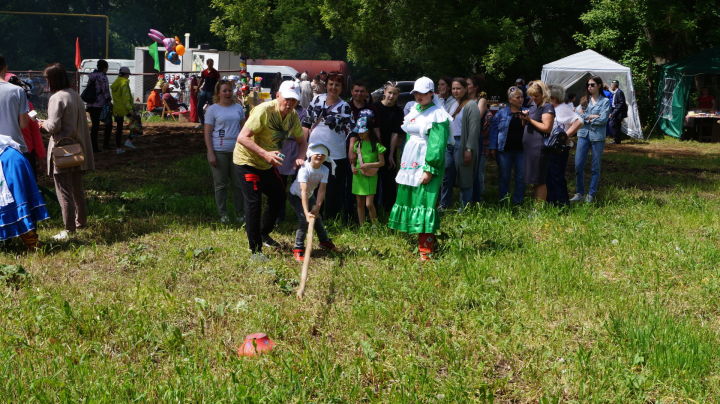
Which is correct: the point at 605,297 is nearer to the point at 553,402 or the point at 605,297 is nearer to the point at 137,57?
the point at 553,402

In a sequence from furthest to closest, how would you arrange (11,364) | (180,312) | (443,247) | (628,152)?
(628,152)
(443,247)
(180,312)
(11,364)

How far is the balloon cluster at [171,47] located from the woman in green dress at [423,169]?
26.9 metres

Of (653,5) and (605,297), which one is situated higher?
(653,5)

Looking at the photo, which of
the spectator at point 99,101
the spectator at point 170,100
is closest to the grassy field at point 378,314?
the spectator at point 99,101

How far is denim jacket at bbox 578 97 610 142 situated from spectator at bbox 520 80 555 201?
4.22ft

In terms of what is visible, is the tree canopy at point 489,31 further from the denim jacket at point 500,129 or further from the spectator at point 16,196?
the spectator at point 16,196

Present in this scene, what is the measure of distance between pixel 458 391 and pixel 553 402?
0.54 metres

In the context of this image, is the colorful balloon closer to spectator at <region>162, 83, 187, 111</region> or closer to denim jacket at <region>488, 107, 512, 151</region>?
spectator at <region>162, 83, 187, 111</region>

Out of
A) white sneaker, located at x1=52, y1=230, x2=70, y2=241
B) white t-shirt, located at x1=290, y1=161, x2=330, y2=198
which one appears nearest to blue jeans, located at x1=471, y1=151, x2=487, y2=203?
white t-shirt, located at x1=290, y1=161, x2=330, y2=198

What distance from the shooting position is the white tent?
23969 mm

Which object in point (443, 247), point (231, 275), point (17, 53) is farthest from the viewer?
point (17, 53)

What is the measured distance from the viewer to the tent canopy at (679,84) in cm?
2405

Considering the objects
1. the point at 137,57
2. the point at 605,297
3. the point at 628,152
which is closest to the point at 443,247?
the point at 605,297

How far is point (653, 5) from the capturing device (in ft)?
79.9
